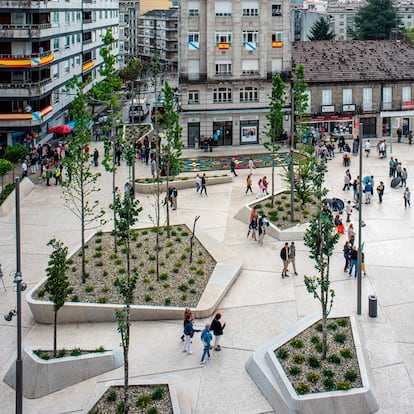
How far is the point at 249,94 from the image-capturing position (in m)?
54.7

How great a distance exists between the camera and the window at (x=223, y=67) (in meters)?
53.7

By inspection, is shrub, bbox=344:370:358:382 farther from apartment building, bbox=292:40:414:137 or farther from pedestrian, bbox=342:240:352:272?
apartment building, bbox=292:40:414:137

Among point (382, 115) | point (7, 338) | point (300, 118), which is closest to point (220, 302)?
point (7, 338)

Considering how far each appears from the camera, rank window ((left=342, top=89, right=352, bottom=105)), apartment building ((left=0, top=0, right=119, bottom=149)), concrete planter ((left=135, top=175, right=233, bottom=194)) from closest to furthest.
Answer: concrete planter ((left=135, top=175, right=233, bottom=194)), apartment building ((left=0, top=0, right=119, bottom=149)), window ((left=342, top=89, right=352, bottom=105))

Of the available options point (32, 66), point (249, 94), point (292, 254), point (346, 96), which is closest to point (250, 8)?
point (249, 94)

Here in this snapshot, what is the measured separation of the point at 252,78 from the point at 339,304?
3508cm

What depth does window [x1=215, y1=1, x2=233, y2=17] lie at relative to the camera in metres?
52.8

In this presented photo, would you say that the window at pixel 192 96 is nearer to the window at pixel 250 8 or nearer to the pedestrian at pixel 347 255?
the window at pixel 250 8

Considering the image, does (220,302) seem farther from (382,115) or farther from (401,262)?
(382,115)

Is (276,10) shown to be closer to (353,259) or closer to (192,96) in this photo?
(192,96)

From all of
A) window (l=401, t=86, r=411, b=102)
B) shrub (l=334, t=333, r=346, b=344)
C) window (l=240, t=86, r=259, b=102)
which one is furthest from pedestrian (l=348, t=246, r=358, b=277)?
window (l=401, t=86, r=411, b=102)

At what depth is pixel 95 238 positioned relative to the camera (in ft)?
93.1

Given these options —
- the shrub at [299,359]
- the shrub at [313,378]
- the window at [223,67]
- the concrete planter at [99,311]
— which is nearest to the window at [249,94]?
the window at [223,67]

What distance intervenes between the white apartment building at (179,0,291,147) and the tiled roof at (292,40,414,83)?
12.0 feet
